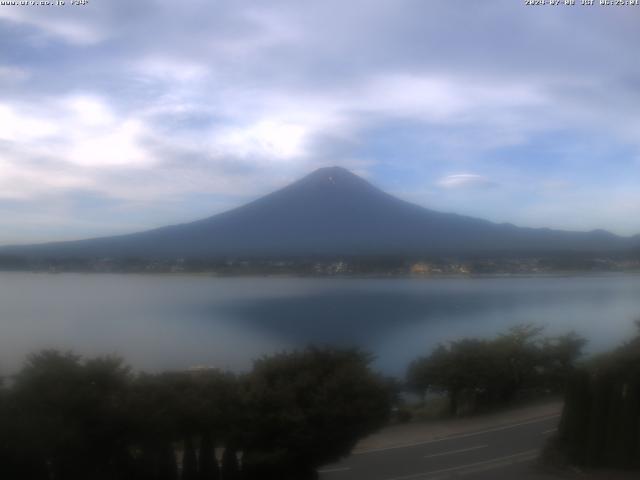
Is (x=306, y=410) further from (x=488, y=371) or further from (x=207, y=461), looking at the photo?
(x=488, y=371)

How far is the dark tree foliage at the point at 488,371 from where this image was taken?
39.9 feet

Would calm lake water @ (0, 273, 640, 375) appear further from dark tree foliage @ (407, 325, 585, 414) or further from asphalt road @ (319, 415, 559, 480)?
asphalt road @ (319, 415, 559, 480)

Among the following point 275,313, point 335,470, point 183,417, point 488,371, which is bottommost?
point 335,470

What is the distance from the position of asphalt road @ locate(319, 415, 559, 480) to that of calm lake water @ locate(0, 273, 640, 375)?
5.57 ft

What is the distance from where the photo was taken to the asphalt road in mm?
8905

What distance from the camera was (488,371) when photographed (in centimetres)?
1217

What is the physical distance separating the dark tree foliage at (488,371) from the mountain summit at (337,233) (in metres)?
4.15

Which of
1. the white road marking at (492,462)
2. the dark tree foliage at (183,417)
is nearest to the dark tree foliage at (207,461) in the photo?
the dark tree foliage at (183,417)

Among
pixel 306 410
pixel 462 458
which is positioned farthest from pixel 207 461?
pixel 462 458

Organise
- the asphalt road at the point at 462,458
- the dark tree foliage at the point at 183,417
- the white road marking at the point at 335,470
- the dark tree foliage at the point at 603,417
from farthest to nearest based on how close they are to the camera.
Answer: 1. the dark tree foliage at the point at 603,417
2. the white road marking at the point at 335,470
3. the asphalt road at the point at 462,458
4. the dark tree foliage at the point at 183,417

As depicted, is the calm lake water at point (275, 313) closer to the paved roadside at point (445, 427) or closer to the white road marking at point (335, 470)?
the paved roadside at point (445, 427)

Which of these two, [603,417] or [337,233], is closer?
[603,417]

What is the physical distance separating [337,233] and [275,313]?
5.56m

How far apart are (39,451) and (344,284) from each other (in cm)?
1041
